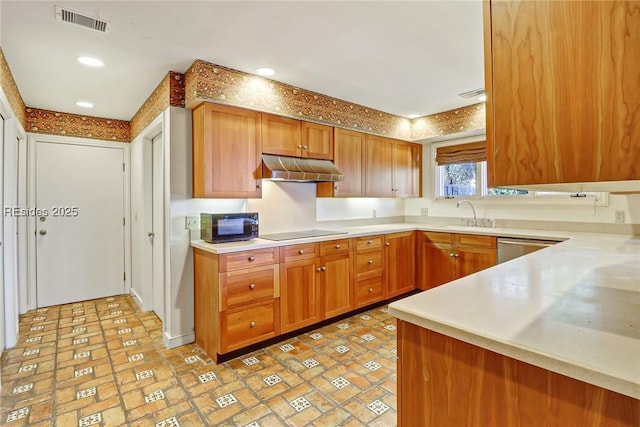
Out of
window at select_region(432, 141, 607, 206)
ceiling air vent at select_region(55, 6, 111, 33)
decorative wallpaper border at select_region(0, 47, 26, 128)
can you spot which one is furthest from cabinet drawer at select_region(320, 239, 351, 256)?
decorative wallpaper border at select_region(0, 47, 26, 128)

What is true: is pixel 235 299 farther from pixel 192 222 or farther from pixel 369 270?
pixel 369 270

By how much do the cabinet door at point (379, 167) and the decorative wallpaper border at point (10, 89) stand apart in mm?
3441

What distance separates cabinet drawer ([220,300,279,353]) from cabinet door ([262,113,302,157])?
1445 millimetres

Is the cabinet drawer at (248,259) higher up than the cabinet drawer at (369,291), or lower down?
higher up

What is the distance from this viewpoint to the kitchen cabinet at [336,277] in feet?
10.6

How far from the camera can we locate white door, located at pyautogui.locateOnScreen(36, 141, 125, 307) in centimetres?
392

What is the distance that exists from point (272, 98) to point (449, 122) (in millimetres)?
2394

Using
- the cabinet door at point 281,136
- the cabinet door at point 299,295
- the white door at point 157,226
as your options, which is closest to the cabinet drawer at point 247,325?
the cabinet door at point 299,295

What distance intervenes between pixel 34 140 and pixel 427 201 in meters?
5.14

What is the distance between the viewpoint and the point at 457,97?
3.63m

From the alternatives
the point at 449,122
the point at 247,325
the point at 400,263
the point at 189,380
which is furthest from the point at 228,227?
the point at 449,122

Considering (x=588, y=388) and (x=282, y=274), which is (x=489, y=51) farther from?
(x=282, y=274)

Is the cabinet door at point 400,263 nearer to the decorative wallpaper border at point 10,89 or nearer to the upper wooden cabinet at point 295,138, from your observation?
the upper wooden cabinet at point 295,138

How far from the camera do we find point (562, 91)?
60cm
